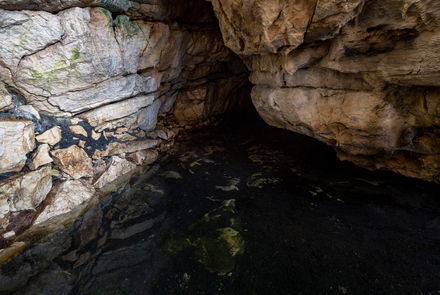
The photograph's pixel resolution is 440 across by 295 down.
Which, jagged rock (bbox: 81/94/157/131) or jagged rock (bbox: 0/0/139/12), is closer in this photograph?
jagged rock (bbox: 0/0/139/12)

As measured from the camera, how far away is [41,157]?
5590 millimetres

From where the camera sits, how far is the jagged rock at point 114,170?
263 inches

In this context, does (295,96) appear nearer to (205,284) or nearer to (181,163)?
(181,163)

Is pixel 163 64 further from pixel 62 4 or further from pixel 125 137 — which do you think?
pixel 62 4

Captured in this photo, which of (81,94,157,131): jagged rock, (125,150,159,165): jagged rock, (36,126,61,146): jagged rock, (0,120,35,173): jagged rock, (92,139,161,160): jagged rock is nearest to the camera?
(0,120,35,173): jagged rock

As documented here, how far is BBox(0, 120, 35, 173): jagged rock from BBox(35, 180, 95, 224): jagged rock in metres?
1.04

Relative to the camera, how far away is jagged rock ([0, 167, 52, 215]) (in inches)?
194

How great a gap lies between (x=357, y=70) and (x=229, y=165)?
458cm

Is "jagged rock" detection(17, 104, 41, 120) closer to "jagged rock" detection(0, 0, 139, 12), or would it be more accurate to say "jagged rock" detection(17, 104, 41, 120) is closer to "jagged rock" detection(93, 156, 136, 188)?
"jagged rock" detection(0, 0, 139, 12)

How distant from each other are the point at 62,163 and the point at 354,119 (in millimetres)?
7414

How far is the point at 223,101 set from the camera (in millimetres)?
13445

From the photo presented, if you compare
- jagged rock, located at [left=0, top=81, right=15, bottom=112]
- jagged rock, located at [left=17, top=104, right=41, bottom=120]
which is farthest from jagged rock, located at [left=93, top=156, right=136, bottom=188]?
jagged rock, located at [left=0, top=81, right=15, bottom=112]

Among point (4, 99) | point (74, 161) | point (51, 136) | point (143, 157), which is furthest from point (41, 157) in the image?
point (143, 157)

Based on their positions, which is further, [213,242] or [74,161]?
[74,161]
